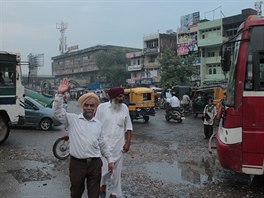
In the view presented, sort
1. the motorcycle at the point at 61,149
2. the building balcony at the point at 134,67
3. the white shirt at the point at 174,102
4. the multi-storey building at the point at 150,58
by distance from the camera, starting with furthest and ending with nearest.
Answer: the building balcony at the point at 134,67
the multi-storey building at the point at 150,58
the white shirt at the point at 174,102
the motorcycle at the point at 61,149

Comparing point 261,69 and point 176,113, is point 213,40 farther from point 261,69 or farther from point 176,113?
point 261,69

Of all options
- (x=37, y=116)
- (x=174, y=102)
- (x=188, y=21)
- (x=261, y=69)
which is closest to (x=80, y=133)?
(x=261, y=69)

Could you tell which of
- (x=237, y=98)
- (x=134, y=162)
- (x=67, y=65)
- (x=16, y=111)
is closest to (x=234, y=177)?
(x=237, y=98)

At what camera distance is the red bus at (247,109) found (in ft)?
20.0

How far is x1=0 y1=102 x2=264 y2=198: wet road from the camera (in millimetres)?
6371

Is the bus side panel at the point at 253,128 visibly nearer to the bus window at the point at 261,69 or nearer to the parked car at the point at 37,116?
the bus window at the point at 261,69

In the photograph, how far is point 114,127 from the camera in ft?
17.6

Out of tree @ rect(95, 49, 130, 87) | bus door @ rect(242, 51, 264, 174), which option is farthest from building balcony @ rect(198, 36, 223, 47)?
bus door @ rect(242, 51, 264, 174)

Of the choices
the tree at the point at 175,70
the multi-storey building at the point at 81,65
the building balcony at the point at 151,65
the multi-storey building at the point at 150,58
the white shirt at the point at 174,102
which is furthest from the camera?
the multi-storey building at the point at 81,65

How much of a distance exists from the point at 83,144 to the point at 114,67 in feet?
207

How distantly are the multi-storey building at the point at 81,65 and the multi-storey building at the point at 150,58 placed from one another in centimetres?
1399

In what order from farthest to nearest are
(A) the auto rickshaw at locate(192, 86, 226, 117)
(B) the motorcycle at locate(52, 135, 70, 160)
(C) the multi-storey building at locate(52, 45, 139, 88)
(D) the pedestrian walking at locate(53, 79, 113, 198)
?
1. (C) the multi-storey building at locate(52, 45, 139, 88)
2. (A) the auto rickshaw at locate(192, 86, 226, 117)
3. (B) the motorcycle at locate(52, 135, 70, 160)
4. (D) the pedestrian walking at locate(53, 79, 113, 198)

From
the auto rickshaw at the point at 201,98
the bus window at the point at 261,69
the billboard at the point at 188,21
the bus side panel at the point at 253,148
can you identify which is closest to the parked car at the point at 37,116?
the bus side panel at the point at 253,148

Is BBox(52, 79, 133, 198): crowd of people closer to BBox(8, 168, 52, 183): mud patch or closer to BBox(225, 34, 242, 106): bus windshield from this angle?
BBox(225, 34, 242, 106): bus windshield
